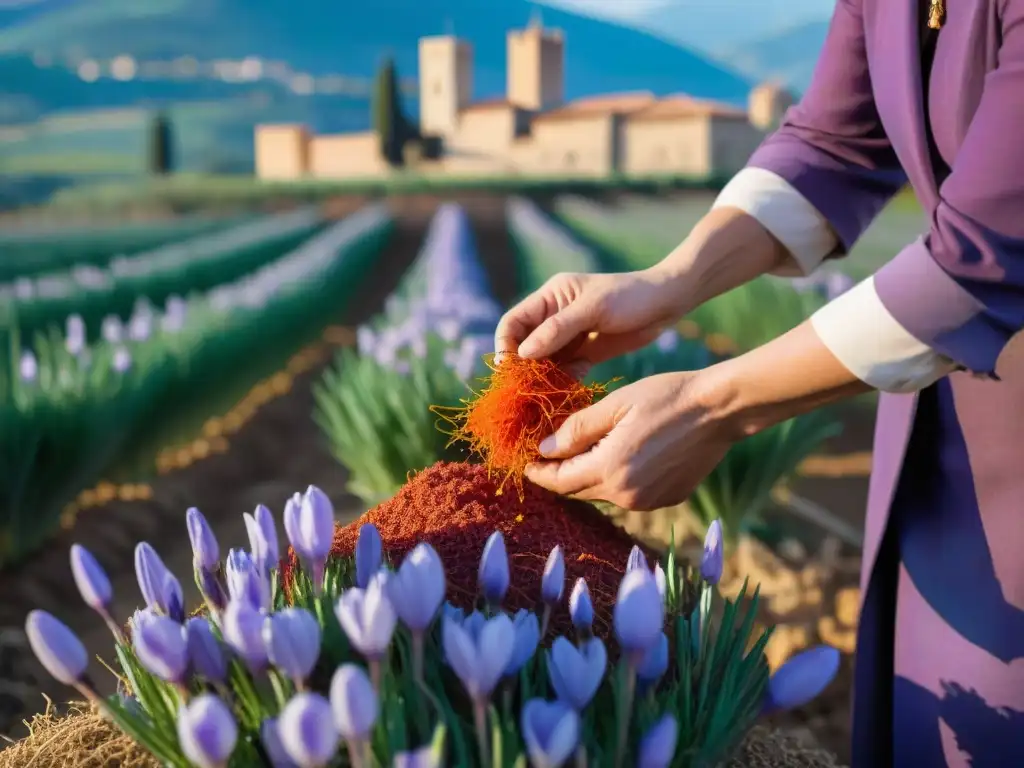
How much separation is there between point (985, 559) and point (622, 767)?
700 mm

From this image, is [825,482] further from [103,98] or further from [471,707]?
[103,98]

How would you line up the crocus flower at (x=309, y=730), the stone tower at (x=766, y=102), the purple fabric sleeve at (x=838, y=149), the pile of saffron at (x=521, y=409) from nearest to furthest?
the crocus flower at (x=309, y=730), the pile of saffron at (x=521, y=409), the purple fabric sleeve at (x=838, y=149), the stone tower at (x=766, y=102)

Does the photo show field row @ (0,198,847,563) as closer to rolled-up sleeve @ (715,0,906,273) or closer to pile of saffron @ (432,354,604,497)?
pile of saffron @ (432,354,604,497)

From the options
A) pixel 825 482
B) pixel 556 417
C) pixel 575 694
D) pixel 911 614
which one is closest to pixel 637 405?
pixel 556 417

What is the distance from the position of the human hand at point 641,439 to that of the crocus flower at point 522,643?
0.35 meters

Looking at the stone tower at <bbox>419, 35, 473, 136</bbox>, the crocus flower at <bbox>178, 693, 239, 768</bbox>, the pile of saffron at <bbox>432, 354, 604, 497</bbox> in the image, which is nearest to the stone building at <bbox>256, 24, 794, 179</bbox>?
the stone tower at <bbox>419, 35, 473, 136</bbox>

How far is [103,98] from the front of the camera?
17.6 meters

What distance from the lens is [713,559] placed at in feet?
2.99

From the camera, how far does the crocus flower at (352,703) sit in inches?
23.1

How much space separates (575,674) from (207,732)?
25 centimetres

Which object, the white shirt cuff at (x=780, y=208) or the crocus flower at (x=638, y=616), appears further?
the white shirt cuff at (x=780, y=208)

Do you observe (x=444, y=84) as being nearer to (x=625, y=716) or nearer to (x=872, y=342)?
(x=872, y=342)

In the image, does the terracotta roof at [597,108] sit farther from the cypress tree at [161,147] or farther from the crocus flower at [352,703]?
the crocus flower at [352,703]

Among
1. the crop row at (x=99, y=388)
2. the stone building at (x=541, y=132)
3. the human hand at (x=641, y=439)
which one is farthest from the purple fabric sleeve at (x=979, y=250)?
the stone building at (x=541, y=132)
